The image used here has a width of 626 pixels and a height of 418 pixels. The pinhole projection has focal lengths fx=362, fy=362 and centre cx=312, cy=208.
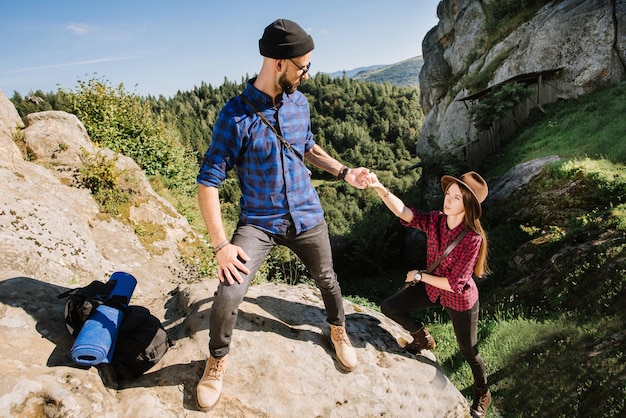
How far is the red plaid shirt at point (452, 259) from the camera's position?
349 cm

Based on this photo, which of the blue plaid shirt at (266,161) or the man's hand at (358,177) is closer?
the blue plaid shirt at (266,161)

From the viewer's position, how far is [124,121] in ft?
37.9

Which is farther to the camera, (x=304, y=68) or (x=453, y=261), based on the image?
(x=453, y=261)

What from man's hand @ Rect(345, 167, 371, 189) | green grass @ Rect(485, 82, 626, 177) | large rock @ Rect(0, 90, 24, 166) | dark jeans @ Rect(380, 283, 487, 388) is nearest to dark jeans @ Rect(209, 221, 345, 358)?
man's hand @ Rect(345, 167, 371, 189)

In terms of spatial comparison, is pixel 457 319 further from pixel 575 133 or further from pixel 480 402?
pixel 575 133

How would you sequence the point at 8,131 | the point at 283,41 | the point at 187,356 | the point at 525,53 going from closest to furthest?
the point at 283,41 < the point at 187,356 < the point at 8,131 < the point at 525,53

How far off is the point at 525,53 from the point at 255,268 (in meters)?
25.7

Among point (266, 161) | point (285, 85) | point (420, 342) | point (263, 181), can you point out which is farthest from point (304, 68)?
point (420, 342)

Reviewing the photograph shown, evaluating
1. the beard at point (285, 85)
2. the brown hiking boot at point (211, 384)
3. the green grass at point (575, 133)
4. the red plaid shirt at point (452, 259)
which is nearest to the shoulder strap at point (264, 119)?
the beard at point (285, 85)

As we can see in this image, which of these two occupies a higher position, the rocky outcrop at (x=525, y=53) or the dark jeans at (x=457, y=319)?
the rocky outcrop at (x=525, y=53)

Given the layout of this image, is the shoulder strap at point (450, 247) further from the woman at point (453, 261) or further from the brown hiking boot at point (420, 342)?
the brown hiking boot at point (420, 342)

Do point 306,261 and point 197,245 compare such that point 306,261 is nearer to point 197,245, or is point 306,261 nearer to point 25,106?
point 197,245

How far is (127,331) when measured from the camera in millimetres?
3088

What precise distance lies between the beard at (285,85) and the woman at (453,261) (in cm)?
116
